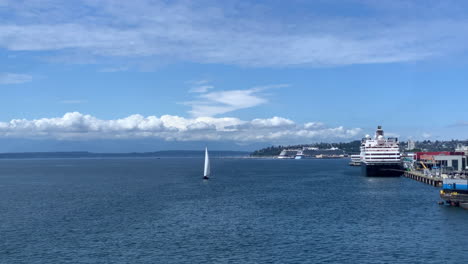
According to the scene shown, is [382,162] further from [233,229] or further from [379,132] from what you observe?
[233,229]

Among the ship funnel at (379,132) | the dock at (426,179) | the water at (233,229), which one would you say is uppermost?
the ship funnel at (379,132)

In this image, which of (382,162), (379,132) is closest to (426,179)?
(382,162)

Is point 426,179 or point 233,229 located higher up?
point 426,179

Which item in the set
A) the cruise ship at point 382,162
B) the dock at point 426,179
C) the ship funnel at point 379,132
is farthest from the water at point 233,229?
the ship funnel at point 379,132

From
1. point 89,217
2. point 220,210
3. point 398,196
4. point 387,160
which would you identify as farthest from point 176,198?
point 387,160

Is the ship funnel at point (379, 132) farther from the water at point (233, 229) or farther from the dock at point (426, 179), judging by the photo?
the water at point (233, 229)

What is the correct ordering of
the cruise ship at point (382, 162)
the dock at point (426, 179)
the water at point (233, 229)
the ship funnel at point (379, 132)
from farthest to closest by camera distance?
the ship funnel at point (379, 132)
the cruise ship at point (382, 162)
the dock at point (426, 179)
the water at point (233, 229)

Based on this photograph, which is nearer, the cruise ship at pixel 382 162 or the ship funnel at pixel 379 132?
the cruise ship at pixel 382 162

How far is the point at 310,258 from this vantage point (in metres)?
43.3

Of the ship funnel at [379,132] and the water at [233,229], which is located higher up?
the ship funnel at [379,132]

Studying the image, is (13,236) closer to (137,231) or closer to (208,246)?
(137,231)

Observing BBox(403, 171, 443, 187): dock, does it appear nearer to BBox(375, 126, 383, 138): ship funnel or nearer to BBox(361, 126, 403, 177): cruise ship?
BBox(361, 126, 403, 177): cruise ship

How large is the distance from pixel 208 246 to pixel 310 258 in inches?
412

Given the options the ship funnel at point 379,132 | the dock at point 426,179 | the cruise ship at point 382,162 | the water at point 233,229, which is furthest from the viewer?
the ship funnel at point 379,132
